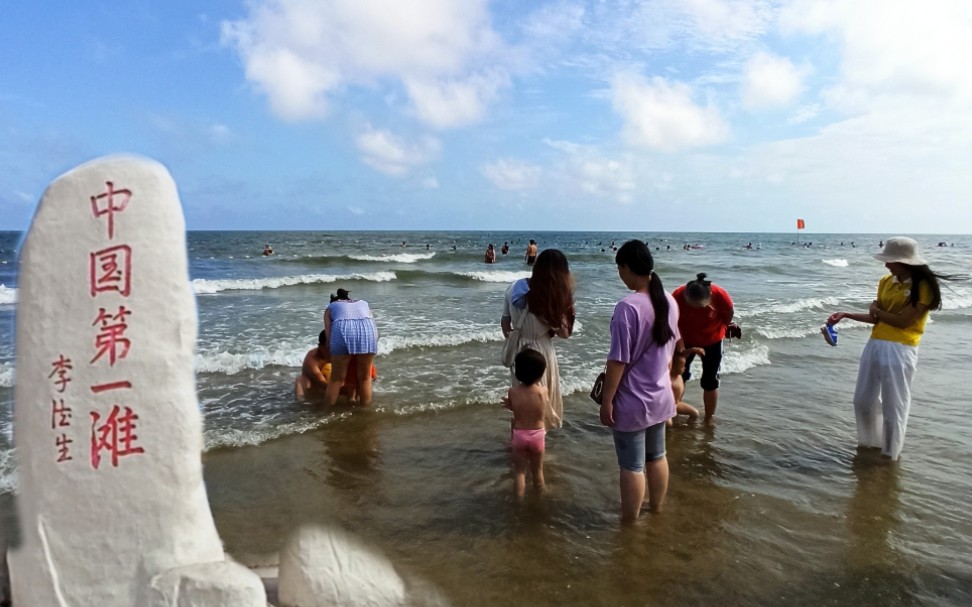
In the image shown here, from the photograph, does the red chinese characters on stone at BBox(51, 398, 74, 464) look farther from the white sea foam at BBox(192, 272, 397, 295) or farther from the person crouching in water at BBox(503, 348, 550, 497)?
the white sea foam at BBox(192, 272, 397, 295)

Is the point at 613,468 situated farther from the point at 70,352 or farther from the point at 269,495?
the point at 70,352

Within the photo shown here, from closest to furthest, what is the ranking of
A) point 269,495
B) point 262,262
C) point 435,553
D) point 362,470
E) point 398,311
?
point 435,553 < point 269,495 < point 362,470 < point 398,311 < point 262,262

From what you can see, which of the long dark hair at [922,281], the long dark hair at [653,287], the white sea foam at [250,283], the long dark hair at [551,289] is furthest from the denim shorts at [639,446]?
the white sea foam at [250,283]

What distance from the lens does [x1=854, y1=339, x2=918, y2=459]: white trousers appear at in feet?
15.0

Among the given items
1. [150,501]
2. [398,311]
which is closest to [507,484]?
[150,501]

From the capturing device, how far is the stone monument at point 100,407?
7.81ft

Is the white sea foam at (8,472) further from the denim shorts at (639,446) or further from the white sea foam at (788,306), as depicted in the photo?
the white sea foam at (788,306)

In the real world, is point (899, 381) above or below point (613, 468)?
above

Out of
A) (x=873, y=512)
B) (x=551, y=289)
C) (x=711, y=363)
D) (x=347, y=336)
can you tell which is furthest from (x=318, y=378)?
(x=873, y=512)

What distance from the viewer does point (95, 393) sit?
2.40 m

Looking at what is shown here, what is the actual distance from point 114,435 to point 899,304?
16.9ft

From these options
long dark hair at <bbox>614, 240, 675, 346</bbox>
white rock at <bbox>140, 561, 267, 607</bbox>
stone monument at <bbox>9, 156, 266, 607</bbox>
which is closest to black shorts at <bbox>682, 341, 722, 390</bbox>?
long dark hair at <bbox>614, 240, 675, 346</bbox>

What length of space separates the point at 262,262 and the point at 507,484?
29.9 meters

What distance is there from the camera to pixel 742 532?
3.79 m
